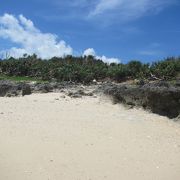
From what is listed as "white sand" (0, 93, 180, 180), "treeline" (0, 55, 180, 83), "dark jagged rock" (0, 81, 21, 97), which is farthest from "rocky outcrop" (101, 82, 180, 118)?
"treeline" (0, 55, 180, 83)

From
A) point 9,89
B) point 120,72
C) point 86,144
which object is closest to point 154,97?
point 86,144

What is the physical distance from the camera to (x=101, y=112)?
474 inches

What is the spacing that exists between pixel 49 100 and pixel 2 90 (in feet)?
12.2

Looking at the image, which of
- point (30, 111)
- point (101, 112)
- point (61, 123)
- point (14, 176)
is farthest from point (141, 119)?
point (14, 176)

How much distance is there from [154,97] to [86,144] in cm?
414

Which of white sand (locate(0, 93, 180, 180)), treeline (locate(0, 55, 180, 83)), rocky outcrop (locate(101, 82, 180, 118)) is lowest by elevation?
white sand (locate(0, 93, 180, 180))

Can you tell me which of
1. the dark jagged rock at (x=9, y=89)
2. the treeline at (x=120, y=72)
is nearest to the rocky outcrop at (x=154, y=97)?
the dark jagged rock at (x=9, y=89)

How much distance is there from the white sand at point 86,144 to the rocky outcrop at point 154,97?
1.18ft

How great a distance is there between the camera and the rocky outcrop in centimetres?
1199

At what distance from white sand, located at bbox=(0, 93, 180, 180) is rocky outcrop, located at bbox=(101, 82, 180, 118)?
0.36m

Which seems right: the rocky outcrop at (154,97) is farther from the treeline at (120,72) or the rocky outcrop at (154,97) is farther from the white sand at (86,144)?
the treeline at (120,72)

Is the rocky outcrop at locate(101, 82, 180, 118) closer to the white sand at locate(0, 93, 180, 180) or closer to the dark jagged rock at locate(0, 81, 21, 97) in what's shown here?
the white sand at locate(0, 93, 180, 180)

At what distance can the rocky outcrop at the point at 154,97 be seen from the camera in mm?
11992

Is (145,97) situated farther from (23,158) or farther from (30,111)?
(23,158)
